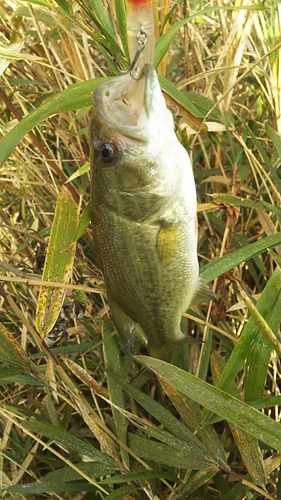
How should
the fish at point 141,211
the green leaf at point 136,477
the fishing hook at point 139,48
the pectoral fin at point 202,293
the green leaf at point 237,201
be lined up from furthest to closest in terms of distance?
1. the green leaf at point 237,201
2. the green leaf at point 136,477
3. the pectoral fin at point 202,293
4. the fish at point 141,211
5. the fishing hook at point 139,48

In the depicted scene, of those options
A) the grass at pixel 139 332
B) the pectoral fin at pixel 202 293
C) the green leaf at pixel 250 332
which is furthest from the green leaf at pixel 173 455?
the pectoral fin at pixel 202 293

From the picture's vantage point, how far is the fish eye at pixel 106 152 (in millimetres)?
1308

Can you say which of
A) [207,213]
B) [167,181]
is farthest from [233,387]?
[207,213]

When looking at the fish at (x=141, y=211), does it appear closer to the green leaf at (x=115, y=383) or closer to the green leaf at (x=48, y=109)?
the green leaf at (x=48, y=109)

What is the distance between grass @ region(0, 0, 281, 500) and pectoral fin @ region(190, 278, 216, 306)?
0.60 ft

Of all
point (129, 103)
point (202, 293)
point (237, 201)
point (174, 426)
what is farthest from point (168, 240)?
point (174, 426)

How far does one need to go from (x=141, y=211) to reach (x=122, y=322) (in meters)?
0.34

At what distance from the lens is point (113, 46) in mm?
1522

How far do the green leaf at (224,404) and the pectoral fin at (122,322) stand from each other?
95 mm

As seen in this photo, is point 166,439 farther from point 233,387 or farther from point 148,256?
point 148,256

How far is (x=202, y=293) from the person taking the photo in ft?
4.97

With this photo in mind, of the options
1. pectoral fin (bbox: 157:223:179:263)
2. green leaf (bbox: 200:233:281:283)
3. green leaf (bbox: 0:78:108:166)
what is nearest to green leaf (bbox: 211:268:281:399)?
green leaf (bbox: 200:233:281:283)

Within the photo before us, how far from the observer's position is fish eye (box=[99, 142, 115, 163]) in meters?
1.31

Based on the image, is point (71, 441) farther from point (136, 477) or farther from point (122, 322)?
point (122, 322)
